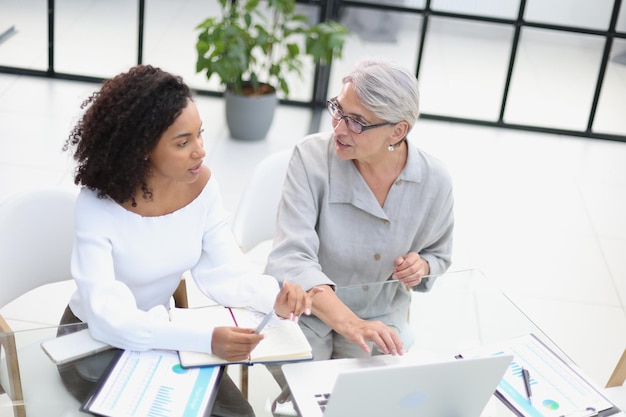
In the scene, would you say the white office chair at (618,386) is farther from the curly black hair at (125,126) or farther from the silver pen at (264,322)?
the curly black hair at (125,126)

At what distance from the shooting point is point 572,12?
226 inches

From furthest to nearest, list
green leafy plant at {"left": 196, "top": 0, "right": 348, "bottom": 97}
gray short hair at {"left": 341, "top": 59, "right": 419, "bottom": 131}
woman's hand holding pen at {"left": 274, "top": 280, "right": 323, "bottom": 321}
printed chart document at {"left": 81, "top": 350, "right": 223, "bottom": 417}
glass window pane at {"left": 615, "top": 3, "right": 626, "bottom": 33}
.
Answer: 1. glass window pane at {"left": 615, "top": 3, "right": 626, "bottom": 33}
2. green leafy plant at {"left": 196, "top": 0, "right": 348, "bottom": 97}
3. gray short hair at {"left": 341, "top": 59, "right": 419, "bottom": 131}
4. woman's hand holding pen at {"left": 274, "top": 280, "right": 323, "bottom": 321}
5. printed chart document at {"left": 81, "top": 350, "right": 223, "bottom": 417}

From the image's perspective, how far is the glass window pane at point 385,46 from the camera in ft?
18.9

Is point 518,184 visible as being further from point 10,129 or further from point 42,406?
point 42,406

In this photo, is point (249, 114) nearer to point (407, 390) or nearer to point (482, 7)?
point (482, 7)

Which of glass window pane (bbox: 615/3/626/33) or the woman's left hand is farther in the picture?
glass window pane (bbox: 615/3/626/33)

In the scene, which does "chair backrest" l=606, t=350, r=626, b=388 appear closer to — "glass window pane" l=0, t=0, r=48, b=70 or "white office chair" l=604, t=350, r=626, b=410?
"white office chair" l=604, t=350, r=626, b=410

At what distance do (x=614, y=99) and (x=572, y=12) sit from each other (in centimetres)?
69

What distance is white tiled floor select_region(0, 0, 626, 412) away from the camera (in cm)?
402

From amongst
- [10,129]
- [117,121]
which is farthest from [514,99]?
[117,121]

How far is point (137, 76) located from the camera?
88.9 inches

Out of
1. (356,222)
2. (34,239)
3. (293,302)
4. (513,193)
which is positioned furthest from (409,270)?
(513,193)

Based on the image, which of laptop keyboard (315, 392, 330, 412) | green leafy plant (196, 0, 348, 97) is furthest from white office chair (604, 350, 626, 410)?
green leafy plant (196, 0, 348, 97)

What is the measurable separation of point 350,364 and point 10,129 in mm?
3503
